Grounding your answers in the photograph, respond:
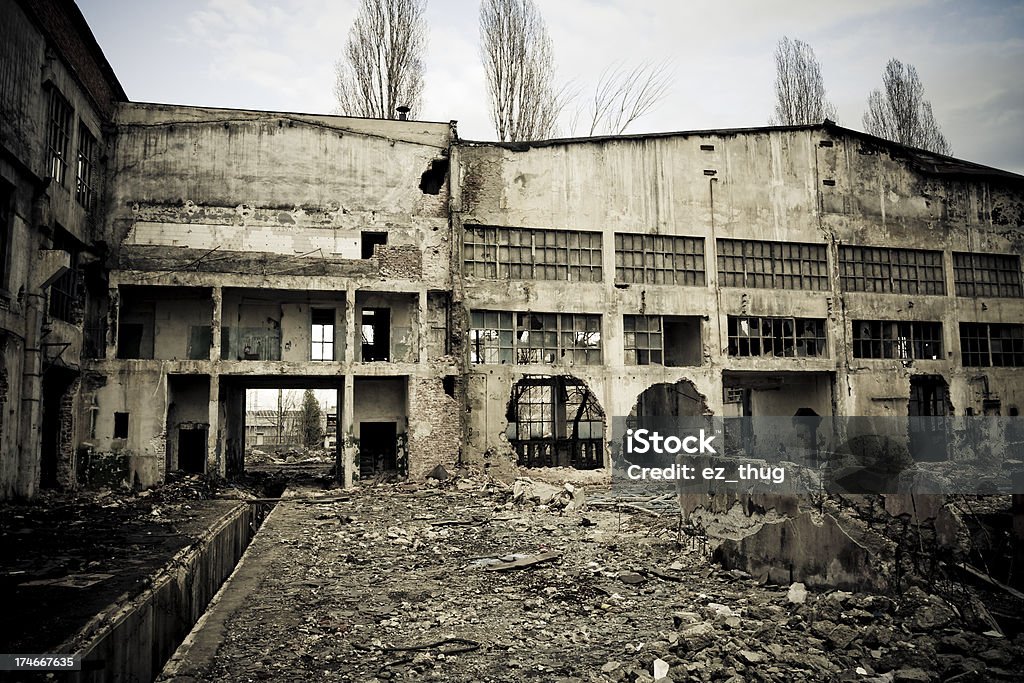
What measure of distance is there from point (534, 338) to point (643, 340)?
3.70 m

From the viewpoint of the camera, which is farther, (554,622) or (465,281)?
(465,281)

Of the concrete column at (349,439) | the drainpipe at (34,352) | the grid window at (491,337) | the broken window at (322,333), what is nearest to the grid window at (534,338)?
the grid window at (491,337)

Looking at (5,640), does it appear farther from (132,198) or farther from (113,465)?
(132,198)

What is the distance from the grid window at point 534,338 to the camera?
21.8 m

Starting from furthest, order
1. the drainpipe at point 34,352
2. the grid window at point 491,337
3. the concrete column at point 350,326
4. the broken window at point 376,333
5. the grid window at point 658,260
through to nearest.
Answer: the grid window at point 658,260 → the broken window at point 376,333 → the grid window at point 491,337 → the concrete column at point 350,326 → the drainpipe at point 34,352

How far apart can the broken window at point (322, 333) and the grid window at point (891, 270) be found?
693 inches

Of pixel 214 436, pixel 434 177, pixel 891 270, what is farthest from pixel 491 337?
pixel 891 270

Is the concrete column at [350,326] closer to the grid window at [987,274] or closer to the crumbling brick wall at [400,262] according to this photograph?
the crumbling brick wall at [400,262]

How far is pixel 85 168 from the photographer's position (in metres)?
19.5

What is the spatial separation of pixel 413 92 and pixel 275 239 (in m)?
11.5

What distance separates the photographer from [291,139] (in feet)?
70.7

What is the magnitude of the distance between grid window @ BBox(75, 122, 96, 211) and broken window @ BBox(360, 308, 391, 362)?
8.10 meters

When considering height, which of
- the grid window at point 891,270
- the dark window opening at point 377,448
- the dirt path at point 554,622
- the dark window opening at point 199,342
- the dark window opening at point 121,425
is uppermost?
the grid window at point 891,270

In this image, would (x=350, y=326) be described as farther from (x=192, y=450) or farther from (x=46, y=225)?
(x=46, y=225)
